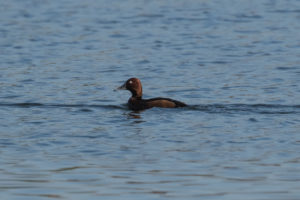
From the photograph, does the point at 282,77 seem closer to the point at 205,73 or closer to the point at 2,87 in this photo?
the point at 205,73

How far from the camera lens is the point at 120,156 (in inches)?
521

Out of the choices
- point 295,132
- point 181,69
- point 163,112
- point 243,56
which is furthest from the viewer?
point 243,56

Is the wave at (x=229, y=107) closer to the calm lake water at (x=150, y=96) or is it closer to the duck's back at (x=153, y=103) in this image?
the calm lake water at (x=150, y=96)

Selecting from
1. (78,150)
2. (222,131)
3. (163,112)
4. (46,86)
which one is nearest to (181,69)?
(46,86)

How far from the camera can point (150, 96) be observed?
2109cm

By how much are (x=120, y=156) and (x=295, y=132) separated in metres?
3.74

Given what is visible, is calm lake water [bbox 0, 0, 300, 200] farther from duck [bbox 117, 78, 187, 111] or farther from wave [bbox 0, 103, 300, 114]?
duck [bbox 117, 78, 187, 111]

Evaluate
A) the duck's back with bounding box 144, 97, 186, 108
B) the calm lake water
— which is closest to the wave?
the calm lake water

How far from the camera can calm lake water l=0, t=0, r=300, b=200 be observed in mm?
11555

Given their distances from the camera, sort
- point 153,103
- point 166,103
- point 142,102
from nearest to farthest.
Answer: point 166,103 < point 153,103 < point 142,102

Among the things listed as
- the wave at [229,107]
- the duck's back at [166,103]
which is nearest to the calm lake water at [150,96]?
the wave at [229,107]

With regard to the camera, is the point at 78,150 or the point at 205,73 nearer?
the point at 78,150

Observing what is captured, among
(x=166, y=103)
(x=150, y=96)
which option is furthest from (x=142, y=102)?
(x=150, y=96)

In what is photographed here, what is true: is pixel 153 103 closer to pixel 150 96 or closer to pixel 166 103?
pixel 166 103
